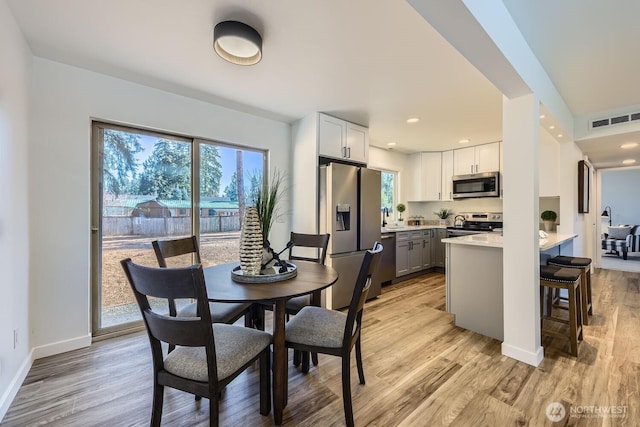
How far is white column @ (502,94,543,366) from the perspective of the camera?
6.79ft

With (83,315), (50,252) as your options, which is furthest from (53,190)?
(83,315)

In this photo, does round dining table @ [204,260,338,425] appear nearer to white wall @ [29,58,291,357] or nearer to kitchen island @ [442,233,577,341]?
white wall @ [29,58,291,357]

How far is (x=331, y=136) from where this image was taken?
345cm

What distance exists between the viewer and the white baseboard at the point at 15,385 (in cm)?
156

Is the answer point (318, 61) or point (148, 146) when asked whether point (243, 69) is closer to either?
point (318, 61)

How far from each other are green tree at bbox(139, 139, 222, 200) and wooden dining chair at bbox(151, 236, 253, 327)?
0.88m

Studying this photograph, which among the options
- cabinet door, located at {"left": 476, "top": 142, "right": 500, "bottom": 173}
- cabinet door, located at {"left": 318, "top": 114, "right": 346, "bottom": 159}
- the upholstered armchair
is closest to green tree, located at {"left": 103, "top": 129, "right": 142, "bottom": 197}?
cabinet door, located at {"left": 318, "top": 114, "right": 346, "bottom": 159}

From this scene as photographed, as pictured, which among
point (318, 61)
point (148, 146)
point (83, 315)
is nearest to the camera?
point (318, 61)

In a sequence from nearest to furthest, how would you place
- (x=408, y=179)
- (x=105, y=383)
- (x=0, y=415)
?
1. (x=0, y=415)
2. (x=105, y=383)
3. (x=408, y=179)

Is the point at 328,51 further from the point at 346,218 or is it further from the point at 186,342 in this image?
the point at 186,342

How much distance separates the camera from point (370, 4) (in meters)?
1.56

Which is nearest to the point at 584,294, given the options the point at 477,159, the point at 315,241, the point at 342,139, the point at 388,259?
the point at 388,259

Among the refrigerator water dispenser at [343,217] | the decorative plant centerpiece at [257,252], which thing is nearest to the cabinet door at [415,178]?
the refrigerator water dispenser at [343,217]

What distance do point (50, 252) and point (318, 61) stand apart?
262cm
